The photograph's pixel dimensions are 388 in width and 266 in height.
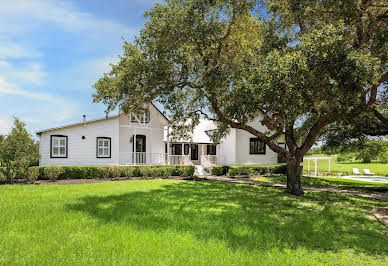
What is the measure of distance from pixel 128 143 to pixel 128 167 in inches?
133

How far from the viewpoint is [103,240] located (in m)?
5.02

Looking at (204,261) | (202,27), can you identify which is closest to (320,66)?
(202,27)

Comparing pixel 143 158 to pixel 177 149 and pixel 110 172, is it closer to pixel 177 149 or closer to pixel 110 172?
pixel 110 172

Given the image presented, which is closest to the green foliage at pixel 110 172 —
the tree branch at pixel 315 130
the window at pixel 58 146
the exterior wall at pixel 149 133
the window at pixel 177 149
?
the window at pixel 58 146

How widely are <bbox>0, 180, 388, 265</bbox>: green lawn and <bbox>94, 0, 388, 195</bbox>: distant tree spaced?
3735 mm

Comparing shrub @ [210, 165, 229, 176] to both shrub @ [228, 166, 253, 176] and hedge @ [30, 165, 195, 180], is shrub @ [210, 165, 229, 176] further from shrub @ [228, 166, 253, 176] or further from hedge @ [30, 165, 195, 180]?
hedge @ [30, 165, 195, 180]

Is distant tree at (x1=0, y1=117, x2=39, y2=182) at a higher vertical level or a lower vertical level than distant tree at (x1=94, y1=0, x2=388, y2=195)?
lower

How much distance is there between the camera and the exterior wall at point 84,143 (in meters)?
17.6

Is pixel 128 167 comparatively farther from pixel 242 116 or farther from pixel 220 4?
pixel 220 4

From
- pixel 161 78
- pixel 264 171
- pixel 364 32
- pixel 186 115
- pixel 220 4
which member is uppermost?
pixel 220 4

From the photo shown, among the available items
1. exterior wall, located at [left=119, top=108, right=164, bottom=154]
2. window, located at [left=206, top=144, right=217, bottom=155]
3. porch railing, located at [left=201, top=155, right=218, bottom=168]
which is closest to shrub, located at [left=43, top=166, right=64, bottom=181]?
exterior wall, located at [left=119, top=108, right=164, bottom=154]

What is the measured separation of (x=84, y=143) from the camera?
1877 cm

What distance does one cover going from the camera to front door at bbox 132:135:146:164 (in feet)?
69.4

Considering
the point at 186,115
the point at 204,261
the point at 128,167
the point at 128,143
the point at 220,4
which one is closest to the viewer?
the point at 204,261
